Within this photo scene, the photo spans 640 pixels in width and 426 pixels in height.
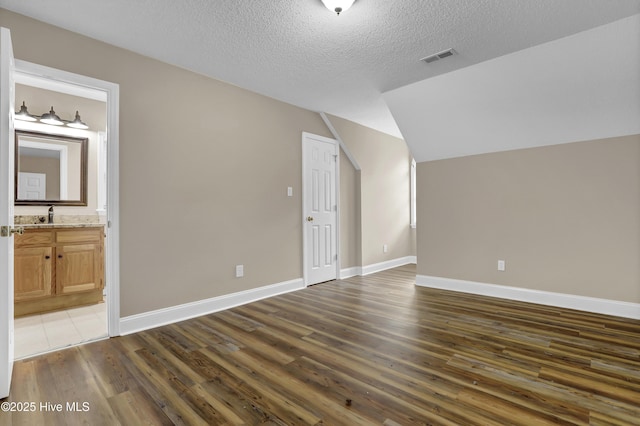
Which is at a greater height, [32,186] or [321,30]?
[321,30]

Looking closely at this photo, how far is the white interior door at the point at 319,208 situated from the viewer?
4410 mm

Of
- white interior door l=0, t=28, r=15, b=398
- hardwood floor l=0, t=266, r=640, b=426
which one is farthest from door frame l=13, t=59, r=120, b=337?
white interior door l=0, t=28, r=15, b=398

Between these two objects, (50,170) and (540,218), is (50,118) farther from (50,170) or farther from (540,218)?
(540,218)

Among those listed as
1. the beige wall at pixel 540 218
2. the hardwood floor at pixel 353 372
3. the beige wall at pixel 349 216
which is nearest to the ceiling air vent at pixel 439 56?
the beige wall at pixel 540 218

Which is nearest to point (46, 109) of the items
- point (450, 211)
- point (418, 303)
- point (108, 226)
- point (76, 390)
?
point (108, 226)

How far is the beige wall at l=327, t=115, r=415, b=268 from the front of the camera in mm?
5074

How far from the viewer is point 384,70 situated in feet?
10.5

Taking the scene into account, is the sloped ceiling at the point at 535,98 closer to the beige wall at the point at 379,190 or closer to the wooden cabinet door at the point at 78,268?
the beige wall at the point at 379,190

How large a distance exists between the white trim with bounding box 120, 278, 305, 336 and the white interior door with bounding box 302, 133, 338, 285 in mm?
533

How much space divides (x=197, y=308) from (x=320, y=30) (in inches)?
114

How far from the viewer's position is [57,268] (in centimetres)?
341

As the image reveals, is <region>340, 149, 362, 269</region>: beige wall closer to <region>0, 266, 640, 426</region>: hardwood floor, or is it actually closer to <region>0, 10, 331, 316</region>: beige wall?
<region>0, 10, 331, 316</region>: beige wall

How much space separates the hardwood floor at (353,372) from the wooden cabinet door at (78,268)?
55.0 inches

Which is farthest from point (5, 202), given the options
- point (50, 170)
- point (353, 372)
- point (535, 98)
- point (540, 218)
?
point (540, 218)
